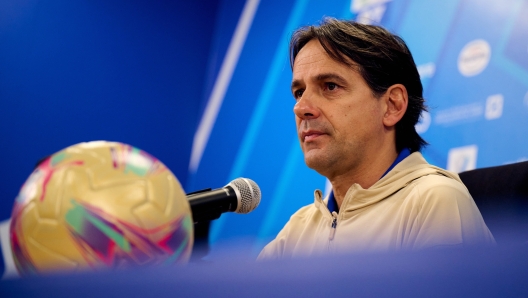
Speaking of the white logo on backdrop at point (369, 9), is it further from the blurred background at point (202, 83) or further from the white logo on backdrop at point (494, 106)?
the white logo on backdrop at point (494, 106)

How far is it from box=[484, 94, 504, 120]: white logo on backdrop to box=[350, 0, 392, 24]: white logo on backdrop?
2.70 ft

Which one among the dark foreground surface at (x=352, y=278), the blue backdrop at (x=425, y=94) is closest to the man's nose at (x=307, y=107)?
the blue backdrop at (x=425, y=94)

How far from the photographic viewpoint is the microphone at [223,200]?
3.37 ft

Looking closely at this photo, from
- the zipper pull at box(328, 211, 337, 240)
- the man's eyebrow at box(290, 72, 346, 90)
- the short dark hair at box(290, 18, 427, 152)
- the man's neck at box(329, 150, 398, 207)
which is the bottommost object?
the zipper pull at box(328, 211, 337, 240)

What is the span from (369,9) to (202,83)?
1.81 meters

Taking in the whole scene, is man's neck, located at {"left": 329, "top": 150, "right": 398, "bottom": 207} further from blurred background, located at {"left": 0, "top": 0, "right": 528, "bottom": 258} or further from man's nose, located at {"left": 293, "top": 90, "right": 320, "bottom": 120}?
blurred background, located at {"left": 0, "top": 0, "right": 528, "bottom": 258}

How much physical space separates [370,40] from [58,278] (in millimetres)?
1387

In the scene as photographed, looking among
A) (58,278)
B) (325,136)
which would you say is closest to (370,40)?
(325,136)

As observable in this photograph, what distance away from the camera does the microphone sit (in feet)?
3.37

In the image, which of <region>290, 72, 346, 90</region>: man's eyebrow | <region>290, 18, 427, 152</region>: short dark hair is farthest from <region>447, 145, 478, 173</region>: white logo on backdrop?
<region>290, 72, 346, 90</region>: man's eyebrow

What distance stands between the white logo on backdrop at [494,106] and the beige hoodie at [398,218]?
965 mm

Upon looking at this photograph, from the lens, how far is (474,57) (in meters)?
2.59

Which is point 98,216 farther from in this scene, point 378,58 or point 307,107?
point 378,58

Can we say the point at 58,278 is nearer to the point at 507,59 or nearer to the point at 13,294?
the point at 13,294
